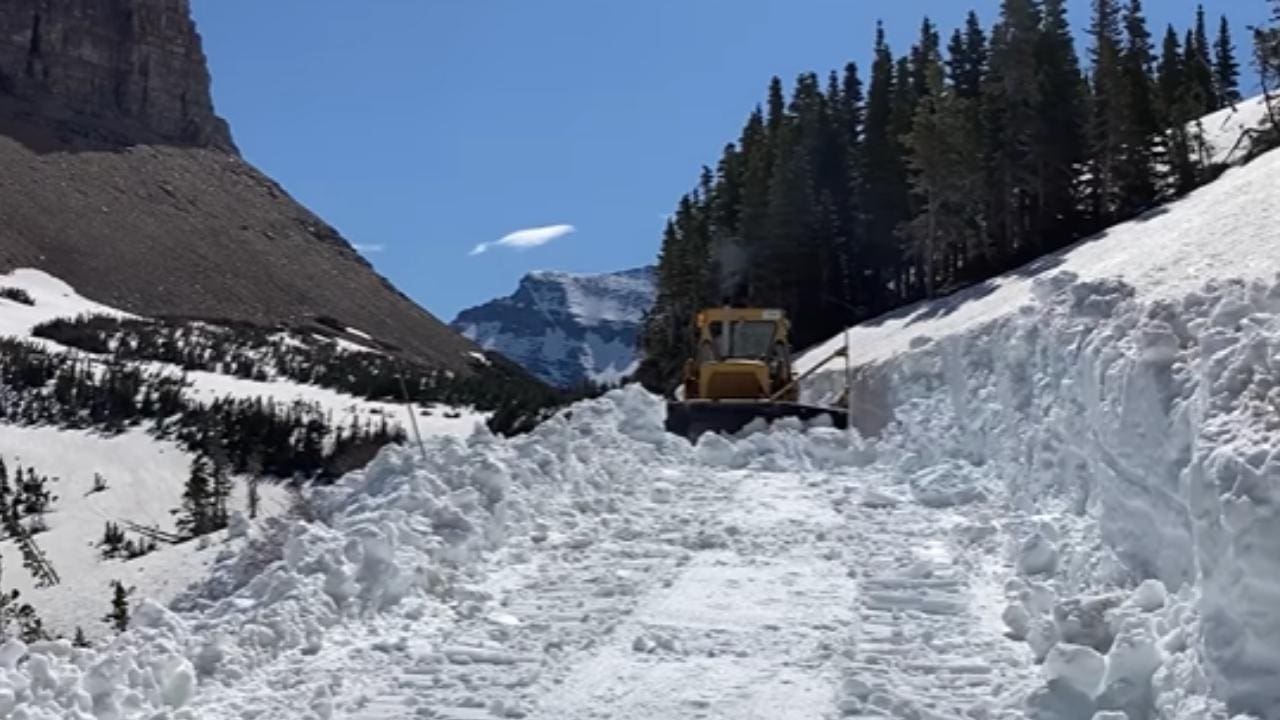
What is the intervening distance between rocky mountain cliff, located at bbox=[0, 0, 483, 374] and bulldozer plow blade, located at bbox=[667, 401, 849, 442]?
77326 mm

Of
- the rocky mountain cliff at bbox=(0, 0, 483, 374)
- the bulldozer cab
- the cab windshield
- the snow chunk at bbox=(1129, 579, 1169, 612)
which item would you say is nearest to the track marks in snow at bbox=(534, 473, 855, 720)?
the snow chunk at bbox=(1129, 579, 1169, 612)

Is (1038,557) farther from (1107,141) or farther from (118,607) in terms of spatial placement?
(1107,141)

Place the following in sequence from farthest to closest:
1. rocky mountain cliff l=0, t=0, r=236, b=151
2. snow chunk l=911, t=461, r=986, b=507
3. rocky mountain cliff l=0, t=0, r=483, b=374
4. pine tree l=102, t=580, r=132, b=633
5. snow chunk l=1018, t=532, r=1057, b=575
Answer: rocky mountain cliff l=0, t=0, r=236, b=151 < rocky mountain cliff l=0, t=0, r=483, b=374 < pine tree l=102, t=580, r=132, b=633 < snow chunk l=911, t=461, r=986, b=507 < snow chunk l=1018, t=532, r=1057, b=575

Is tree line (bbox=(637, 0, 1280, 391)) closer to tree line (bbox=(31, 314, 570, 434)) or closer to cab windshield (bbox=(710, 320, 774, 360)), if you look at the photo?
tree line (bbox=(31, 314, 570, 434))

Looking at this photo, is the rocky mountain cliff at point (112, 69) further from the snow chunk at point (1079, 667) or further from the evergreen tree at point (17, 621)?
the snow chunk at point (1079, 667)

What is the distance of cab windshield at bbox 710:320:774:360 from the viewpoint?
89.7 ft

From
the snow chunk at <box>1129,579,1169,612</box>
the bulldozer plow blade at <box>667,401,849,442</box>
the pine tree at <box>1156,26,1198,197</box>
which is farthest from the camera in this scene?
the pine tree at <box>1156,26,1198,197</box>

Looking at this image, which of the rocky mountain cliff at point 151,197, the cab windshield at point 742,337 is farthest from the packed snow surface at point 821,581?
the rocky mountain cliff at point 151,197

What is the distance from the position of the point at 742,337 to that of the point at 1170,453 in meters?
19.6

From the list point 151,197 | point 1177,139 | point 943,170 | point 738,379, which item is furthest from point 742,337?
point 151,197

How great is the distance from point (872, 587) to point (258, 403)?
4578cm

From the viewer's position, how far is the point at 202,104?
465 ft

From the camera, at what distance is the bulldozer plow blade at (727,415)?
22.4 meters

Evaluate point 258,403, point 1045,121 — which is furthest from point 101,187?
point 1045,121
